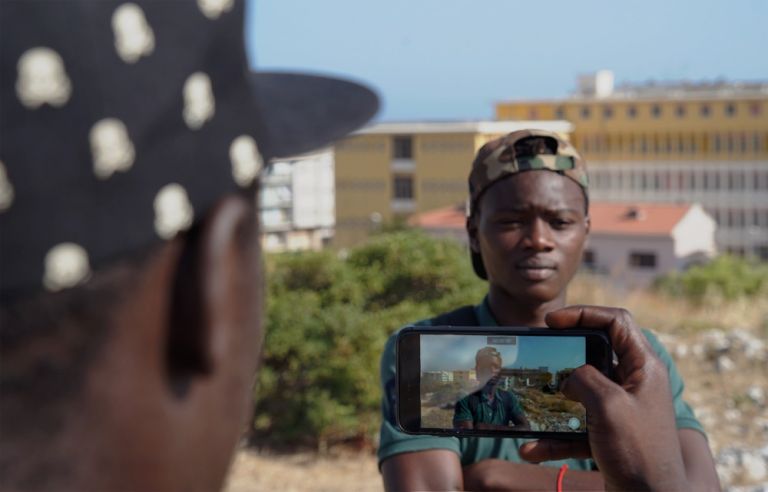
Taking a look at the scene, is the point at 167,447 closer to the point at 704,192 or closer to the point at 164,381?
the point at 164,381

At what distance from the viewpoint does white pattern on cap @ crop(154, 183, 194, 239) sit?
1.01 metres

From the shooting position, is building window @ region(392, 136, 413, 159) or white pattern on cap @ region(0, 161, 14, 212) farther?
building window @ region(392, 136, 413, 159)

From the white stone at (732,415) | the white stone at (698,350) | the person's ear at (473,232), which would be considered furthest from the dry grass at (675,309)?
the person's ear at (473,232)

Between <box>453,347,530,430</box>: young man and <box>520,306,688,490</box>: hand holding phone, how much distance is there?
0.47 feet

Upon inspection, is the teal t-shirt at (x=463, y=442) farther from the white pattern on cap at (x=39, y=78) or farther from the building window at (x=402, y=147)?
the building window at (x=402, y=147)

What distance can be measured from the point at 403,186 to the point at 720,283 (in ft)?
90.4

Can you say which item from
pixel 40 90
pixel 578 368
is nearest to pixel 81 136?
pixel 40 90

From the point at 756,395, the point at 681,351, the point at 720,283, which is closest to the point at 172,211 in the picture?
the point at 756,395

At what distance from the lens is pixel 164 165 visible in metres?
1.02

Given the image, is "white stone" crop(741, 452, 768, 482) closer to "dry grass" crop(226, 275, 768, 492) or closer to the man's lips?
"dry grass" crop(226, 275, 768, 492)

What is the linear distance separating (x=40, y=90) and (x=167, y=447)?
0.34m

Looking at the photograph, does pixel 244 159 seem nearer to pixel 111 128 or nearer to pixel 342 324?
pixel 111 128

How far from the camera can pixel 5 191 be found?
93 centimetres

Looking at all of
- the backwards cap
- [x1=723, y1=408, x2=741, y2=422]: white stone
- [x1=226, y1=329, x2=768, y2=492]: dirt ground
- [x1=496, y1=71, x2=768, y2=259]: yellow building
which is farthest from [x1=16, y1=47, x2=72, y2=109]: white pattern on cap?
[x1=496, y1=71, x2=768, y2=259]: yellow building
